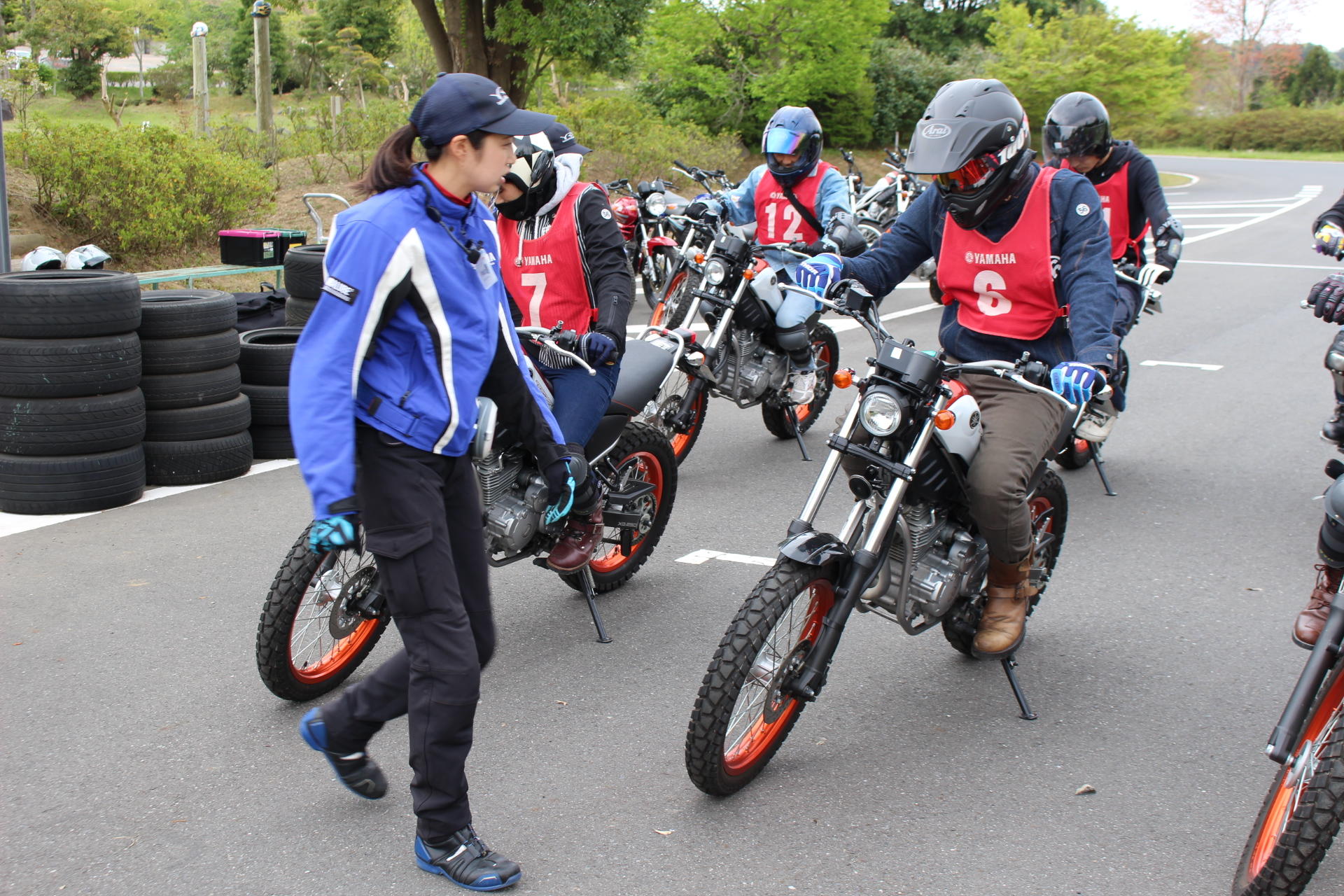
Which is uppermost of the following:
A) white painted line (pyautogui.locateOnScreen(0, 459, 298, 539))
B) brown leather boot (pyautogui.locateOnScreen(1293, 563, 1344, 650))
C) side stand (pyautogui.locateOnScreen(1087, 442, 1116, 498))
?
brown leather boot (pyautogui.locateOnScreen(1293, 563, 1344, 650))

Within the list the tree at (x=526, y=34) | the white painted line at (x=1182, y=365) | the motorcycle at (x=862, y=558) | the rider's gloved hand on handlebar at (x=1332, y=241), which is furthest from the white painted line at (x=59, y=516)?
the tree at (x=526, y=34)

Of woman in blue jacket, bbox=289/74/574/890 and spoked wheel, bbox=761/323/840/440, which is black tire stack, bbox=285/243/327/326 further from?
woman in blue jacket, bbox=289/74/574/890

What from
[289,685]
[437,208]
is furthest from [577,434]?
[437,208]

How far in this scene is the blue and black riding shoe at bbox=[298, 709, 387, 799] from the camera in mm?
3545

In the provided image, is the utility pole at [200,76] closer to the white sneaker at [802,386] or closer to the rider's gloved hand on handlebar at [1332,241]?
the white sneaker at [802,386]

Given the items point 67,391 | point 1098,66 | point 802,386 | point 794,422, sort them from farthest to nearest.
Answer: point 1098,66
point 794,422
point 802,386
point 67,391

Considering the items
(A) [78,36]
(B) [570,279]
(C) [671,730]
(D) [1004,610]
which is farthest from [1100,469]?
(A) [78,36]

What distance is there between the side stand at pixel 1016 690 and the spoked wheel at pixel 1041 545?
15cm

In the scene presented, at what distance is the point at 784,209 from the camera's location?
27.9 feet

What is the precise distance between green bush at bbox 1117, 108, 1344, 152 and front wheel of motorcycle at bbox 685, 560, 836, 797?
5502 centimetres

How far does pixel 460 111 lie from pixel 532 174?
1.83 metres

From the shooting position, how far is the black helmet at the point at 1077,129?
723cm

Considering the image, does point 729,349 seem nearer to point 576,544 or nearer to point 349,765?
point 576,544

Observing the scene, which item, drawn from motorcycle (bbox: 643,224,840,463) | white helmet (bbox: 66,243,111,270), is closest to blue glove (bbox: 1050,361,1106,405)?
motorcycle (bbox: 643,224,840,463)
